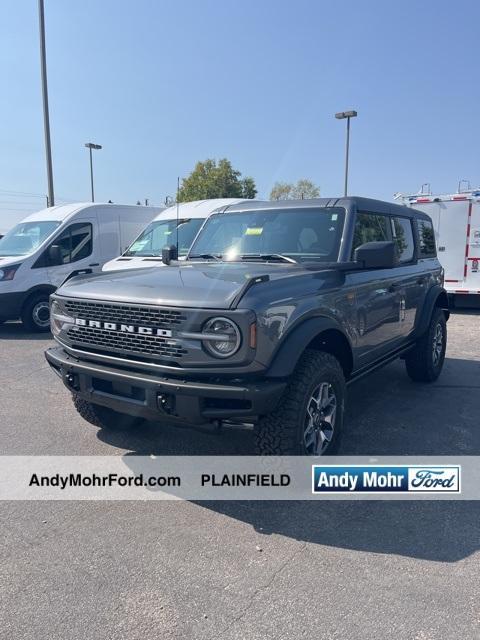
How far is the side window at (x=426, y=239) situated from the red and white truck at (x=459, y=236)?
5.61m

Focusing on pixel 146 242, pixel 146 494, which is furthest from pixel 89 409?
pixel 146 242

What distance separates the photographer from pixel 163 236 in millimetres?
9250

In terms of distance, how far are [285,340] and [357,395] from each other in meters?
2.65

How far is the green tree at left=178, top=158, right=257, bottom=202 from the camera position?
106 feet

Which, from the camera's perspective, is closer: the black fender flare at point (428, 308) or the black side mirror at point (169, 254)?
the black side mirror at point (169, 254)

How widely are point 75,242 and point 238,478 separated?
756cm

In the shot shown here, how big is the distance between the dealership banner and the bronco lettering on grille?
1.04 m

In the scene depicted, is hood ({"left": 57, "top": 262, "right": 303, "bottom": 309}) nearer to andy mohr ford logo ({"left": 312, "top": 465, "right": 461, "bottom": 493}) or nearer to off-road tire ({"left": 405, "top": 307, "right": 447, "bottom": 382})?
andy mohr ford logo ({"left": 312, "top": 465, "right": 461, "bottom": 493})

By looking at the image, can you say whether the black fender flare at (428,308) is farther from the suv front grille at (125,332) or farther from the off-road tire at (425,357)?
the suv front grille at (125,332)

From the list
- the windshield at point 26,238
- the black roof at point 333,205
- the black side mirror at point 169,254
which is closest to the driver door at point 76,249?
the windshield at point 26,238

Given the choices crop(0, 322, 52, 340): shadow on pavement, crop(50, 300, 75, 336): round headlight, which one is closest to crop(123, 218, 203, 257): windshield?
crop(0, 322, 52, 340): shadow on pavement

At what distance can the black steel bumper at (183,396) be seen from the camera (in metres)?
2.74

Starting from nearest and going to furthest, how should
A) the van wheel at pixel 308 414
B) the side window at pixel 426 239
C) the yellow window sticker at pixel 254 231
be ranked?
the van wheel at pixel 308 414, the yellow window sticker at pixel 254 231, the side window at pixel 426 239

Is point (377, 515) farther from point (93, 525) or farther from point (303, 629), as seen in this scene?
point (93, 525)
